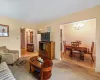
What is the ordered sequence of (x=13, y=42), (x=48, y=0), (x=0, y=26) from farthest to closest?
(x=13, y=42) → (x=0, y=26) → (x=48, y=0)

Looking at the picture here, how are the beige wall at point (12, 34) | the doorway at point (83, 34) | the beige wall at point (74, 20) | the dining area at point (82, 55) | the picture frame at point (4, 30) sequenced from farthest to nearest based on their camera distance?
the doorway at point (83, 34), the beige wall at point (12, 34), the picture frame at point (4, 30), the dining area at point (82, 55), the beige wall at point (74, 20)

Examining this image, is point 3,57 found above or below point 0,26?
below

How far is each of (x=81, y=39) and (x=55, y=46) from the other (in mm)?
2404

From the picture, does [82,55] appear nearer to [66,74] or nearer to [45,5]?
[66,74]

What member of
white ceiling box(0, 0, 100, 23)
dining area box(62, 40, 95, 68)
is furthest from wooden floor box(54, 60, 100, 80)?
white ceiling box(0, 0, 100, 23)

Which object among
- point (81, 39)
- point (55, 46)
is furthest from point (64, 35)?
point (55, 46)

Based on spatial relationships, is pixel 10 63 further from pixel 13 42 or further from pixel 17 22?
pixel 17 22

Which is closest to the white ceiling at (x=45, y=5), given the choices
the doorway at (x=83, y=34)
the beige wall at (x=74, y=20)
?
the beige wall at (x=74, y=20)

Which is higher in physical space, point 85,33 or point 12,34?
point 85,33

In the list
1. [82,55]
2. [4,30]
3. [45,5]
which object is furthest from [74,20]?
[4,30]

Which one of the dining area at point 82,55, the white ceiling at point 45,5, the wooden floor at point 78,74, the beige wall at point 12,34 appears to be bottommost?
the wooden floor at point 78,74

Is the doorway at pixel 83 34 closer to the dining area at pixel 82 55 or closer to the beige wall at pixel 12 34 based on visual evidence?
the dining area at pixel 82 55

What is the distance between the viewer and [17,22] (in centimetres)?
492

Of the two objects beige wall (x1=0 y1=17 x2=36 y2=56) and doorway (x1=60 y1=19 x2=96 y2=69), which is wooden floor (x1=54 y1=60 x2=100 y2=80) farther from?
beige wall (x1=0 y1=17 x2=36 y2=56)
